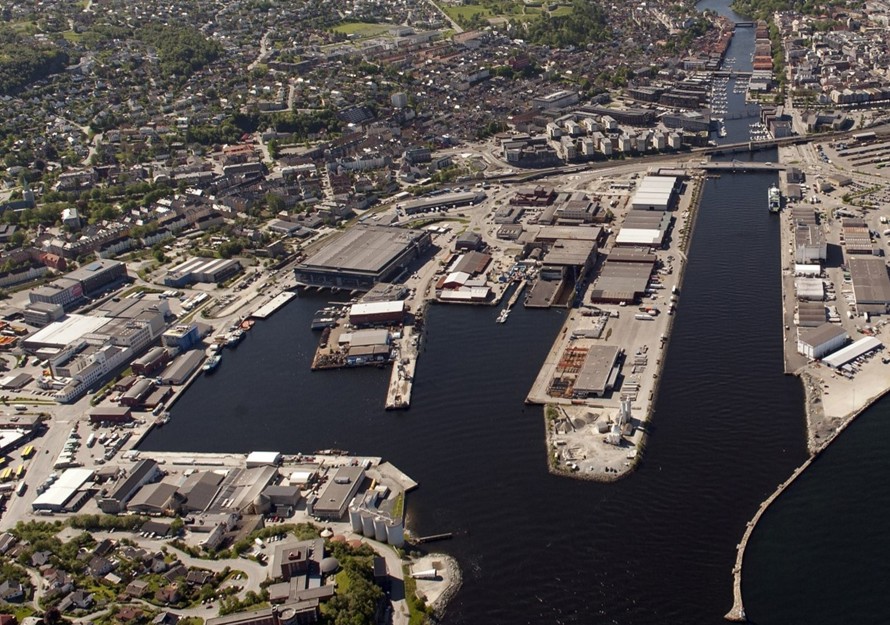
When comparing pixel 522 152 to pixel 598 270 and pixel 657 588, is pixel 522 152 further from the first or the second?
pixel 657 588

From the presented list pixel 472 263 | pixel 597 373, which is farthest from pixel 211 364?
pixel 597 373

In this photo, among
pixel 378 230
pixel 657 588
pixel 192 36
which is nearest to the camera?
pixel 657 588

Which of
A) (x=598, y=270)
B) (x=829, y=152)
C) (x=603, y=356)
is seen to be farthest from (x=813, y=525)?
(x=829, y=152)

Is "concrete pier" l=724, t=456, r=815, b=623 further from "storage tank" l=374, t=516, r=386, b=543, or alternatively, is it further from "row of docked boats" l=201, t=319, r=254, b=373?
"row of docked boats" l=201, t=319, r=254, b=373

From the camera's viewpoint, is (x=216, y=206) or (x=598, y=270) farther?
(x=216, y=206)

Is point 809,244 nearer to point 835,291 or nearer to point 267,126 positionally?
point 835,291

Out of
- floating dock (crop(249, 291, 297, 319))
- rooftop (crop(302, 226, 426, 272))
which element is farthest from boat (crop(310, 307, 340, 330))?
rooftop (crop(302, 226, 426, 272))
